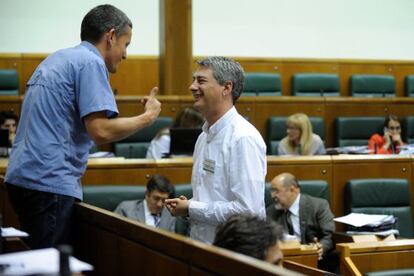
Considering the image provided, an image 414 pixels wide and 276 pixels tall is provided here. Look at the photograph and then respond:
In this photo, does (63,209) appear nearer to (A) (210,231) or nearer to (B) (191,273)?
(A) (210,231)

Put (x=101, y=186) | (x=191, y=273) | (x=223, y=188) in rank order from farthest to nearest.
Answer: (x=101, y=186), (x=223, y=188), (x=191, y=273)

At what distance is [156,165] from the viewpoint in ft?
16.0

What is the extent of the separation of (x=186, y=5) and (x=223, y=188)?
4.75 meters

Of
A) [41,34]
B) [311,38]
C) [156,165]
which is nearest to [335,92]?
[311,38]

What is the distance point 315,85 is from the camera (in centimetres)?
882

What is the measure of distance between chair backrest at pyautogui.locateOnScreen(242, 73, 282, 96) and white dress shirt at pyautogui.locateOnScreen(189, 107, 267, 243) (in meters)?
5.96

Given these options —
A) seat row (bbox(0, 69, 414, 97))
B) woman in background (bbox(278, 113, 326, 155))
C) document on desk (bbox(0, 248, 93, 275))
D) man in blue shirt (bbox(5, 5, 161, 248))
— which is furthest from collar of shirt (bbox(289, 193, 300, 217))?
seat row (bbox(0, 69, 414, 97))

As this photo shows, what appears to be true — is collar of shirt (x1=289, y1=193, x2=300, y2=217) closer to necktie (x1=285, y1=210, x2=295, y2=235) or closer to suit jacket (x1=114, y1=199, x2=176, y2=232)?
necktie (x1=285, y1=210, x2=295, y2=235)

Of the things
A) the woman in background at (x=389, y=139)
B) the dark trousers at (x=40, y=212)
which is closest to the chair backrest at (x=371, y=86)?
the woman in background at (x=389, y=139)

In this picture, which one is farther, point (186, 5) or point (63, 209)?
point (186, 5)

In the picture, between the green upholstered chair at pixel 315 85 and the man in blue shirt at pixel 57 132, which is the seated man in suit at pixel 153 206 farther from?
the green upholstered chair at pixel 315 85

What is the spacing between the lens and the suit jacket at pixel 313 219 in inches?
190

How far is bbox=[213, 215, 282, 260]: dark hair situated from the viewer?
190cm

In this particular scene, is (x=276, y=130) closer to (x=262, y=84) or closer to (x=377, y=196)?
(x=262, y=84)
